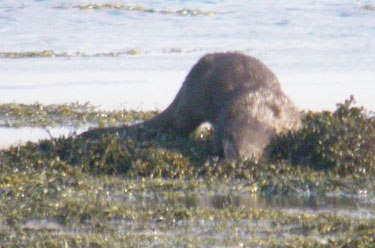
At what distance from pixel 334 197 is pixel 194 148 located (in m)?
1.37

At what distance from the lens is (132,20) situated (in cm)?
2016

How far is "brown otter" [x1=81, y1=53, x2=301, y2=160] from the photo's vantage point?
21.9 feet

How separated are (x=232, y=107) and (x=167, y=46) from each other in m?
8.95

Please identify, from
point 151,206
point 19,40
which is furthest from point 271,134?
point 19,40

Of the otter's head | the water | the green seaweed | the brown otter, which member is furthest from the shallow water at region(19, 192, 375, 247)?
the water

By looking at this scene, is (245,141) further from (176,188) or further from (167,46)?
(167,46)

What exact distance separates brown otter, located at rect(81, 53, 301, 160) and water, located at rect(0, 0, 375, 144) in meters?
1.96

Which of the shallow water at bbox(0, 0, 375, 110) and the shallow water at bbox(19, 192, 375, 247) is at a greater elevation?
the shallow water at bbox(0, 0, 375, 110)

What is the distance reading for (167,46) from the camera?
51.9 ft

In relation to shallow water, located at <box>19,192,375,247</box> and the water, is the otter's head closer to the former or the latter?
shallow water, located at <box>19,192,375,247</box>

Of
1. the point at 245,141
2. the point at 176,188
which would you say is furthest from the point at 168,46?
the point at 176,188

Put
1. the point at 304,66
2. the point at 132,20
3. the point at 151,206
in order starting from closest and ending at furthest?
the point at 151,206 < the point at 304,66 < the point at 132,20

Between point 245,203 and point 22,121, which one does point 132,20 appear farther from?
point 245,203

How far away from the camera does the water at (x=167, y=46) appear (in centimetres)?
1038
